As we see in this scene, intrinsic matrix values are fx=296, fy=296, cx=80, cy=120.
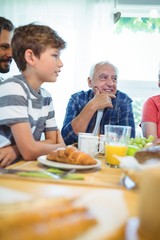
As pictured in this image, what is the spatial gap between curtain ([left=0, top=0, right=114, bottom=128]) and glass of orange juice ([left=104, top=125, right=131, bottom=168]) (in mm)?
1845

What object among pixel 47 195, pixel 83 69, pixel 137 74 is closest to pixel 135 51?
pixel 137 74

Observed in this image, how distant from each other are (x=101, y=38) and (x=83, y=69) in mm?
354

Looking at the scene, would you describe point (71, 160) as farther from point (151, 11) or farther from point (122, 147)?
point (151, 11)

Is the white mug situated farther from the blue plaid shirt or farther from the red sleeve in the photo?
the red sleeve

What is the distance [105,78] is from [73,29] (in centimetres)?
116

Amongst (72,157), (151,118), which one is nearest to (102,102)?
(151,118)

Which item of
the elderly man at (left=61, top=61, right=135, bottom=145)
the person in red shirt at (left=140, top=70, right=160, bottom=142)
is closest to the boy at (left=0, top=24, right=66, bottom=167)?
the elderly man at (left=61, top=61, right=135, bottom=145)

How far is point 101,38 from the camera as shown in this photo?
2945mm

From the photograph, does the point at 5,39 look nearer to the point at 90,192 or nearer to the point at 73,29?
the point at 73,29

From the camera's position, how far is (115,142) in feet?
3.79

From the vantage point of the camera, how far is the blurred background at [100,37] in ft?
9.71

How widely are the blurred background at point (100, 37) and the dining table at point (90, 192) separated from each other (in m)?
2.01

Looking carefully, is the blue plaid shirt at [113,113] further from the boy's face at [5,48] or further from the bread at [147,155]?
the bread at [147,155]

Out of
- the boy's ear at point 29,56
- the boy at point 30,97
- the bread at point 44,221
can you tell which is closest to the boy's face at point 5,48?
the boy at point 30,97
